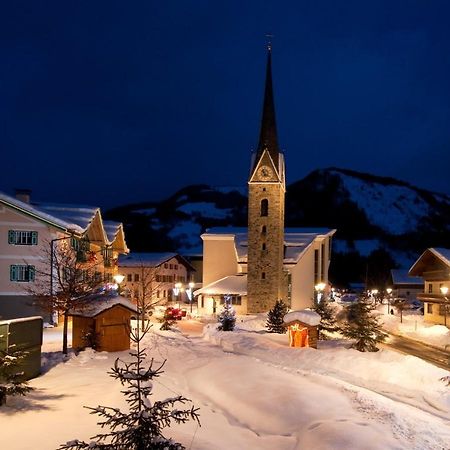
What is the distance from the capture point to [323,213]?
19650 cm

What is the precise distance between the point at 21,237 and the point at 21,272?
2.29 meters

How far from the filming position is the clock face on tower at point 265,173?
5647 cm

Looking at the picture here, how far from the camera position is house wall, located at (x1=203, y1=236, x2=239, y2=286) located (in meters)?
64.1

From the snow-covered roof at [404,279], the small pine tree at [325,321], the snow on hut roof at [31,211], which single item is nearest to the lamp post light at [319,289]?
the small pine tree at [325,321]

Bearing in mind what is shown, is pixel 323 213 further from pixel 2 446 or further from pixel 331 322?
pixel 2 446

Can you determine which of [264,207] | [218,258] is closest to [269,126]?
[264,207]

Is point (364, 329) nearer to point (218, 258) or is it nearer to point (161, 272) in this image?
point (218, 258)

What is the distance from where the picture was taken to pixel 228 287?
57.0 m

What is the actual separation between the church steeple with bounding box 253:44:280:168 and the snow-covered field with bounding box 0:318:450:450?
33.2 meters

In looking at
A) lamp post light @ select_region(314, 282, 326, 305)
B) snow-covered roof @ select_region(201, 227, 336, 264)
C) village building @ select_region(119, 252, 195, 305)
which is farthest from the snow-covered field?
village building @ select_region(119, 252, 195, 305)

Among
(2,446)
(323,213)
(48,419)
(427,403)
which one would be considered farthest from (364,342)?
(323,213)

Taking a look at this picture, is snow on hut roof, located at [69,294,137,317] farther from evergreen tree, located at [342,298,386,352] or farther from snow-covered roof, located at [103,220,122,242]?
snow-covered roof, located at [103,220,122,242]

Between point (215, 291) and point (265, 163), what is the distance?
13.7 meters

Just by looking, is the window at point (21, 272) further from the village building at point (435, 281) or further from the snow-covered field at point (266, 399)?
the village building at point (435, 281)
